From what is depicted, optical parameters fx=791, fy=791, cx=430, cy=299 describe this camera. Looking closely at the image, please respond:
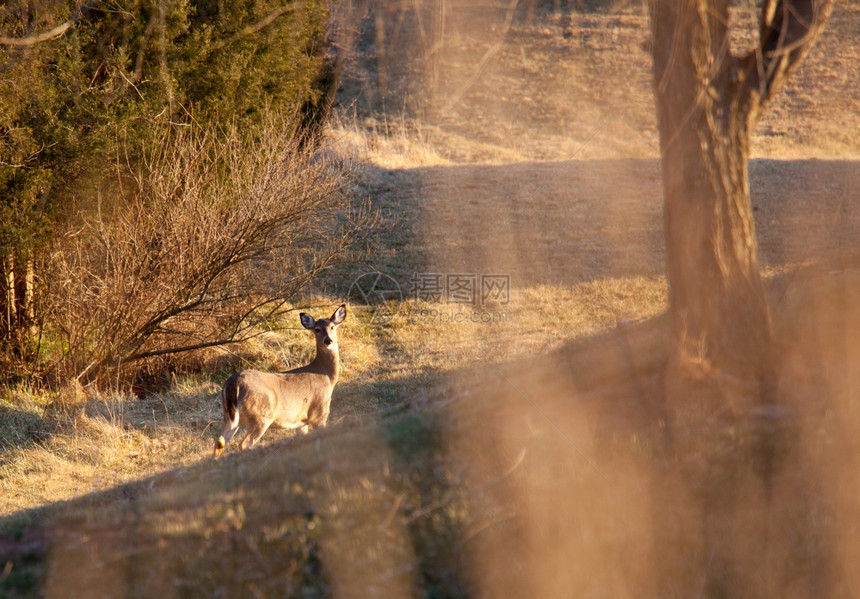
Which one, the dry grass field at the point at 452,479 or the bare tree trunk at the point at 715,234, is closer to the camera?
the dry grass field at the point at 452,479

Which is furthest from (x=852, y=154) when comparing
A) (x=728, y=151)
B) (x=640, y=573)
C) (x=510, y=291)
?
(x=640, y=573)

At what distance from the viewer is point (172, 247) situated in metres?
11.7

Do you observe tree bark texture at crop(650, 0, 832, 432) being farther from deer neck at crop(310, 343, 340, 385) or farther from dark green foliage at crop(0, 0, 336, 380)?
dark green foliage at crop(0, 0, 336, 380)

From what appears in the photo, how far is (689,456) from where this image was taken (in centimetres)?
579

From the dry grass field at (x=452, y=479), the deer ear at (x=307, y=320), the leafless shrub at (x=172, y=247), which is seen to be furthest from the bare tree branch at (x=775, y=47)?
the leafless shrub at (x=172, y=247)

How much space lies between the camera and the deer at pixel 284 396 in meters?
9.12

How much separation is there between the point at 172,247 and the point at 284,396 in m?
3.45

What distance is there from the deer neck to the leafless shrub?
2216mm

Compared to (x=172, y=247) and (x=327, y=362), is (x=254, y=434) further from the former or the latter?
(x=172, y=247)

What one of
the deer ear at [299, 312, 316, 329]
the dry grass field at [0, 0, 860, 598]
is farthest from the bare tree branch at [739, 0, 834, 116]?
the deer ear at [299, 312, 316, 329]

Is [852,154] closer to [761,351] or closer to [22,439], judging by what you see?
[761,351]

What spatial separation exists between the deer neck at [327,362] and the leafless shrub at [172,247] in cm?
222

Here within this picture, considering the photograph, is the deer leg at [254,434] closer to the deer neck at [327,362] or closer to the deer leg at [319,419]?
the deer leg at [319,419]

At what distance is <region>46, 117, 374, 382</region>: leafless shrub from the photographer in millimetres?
11555
